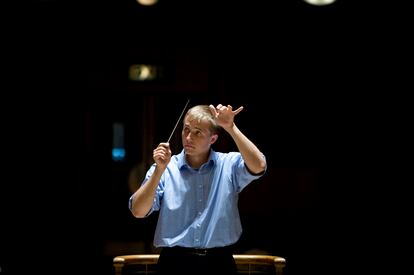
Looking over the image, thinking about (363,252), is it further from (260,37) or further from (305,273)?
(260,37)

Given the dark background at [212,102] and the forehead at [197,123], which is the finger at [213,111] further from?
the dark background at [212,102]

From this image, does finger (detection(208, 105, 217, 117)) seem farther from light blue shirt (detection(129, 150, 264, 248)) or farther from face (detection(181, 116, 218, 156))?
light blue shirt (detection(129, 150, 264, 248))

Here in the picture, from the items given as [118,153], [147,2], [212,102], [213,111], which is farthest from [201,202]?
[118,153]

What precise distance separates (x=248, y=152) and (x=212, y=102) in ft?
11.5

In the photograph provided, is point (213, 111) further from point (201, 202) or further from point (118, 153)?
point (118, 153)

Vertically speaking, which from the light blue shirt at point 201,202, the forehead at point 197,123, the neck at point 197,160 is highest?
the forehead at point 197,123

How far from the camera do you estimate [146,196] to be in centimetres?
293

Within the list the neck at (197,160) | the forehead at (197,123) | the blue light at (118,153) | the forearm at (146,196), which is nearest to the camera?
the forearm at (146,196)

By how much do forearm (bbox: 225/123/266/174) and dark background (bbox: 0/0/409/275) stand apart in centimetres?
343

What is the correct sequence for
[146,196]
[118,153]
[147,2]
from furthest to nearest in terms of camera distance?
[118,153]
[147,2]
[146,196]

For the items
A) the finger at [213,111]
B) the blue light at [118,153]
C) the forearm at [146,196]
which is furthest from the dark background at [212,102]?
the forearm at [146,196]

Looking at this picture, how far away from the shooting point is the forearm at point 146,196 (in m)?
2.91

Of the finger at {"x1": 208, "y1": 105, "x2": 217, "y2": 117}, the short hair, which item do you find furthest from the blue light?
the finger at {"x1": 208, "y1": 105, "x2": 217, "y2": 117}

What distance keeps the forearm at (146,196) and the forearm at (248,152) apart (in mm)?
402
